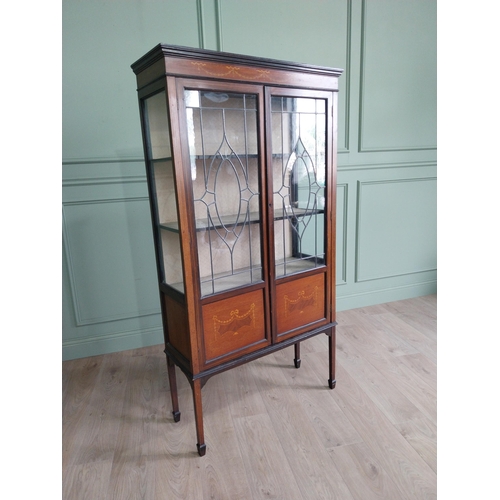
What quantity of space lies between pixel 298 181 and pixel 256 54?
47.0 inches

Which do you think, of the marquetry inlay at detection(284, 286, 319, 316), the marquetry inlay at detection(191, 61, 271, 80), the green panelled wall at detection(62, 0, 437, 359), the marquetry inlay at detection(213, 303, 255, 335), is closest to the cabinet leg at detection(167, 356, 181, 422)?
the marquetry inlay at detection(213, 303, 255, 335)

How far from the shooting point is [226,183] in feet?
5.22

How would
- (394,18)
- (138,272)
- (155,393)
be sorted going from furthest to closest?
(394,18) → (138,272) → (155,393)

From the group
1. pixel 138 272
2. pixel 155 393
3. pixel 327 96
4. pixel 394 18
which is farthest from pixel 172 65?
pixel 394 18

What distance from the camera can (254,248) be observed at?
170 cm

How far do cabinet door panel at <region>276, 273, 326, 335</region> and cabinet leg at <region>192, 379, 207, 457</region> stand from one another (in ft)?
1.61

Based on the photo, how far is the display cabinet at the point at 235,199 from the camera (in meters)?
1.41

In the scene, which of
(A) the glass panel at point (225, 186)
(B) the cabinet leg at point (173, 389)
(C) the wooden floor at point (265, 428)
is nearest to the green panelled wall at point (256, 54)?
(C) the wooden floor at point (265, 428)

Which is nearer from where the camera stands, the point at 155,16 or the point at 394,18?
the point at 155,16
